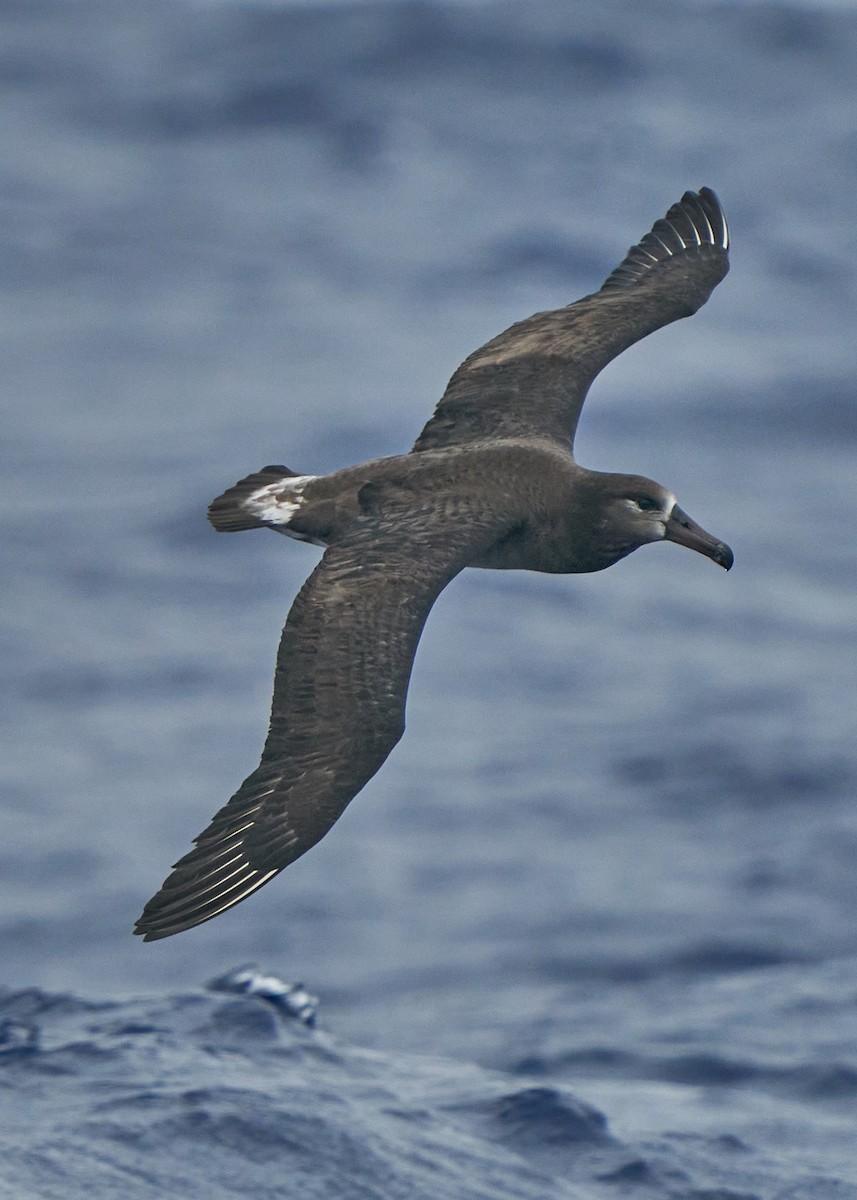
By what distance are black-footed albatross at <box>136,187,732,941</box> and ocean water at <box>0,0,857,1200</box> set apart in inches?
199

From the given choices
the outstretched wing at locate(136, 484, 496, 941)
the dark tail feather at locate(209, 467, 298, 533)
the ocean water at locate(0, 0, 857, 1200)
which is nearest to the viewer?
the outstretched wing at locate(136, 484, 496, 941)

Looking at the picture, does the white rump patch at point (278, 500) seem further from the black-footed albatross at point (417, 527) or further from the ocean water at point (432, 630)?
the ocean water at point (432, 630)

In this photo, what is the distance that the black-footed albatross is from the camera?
30.8 feet

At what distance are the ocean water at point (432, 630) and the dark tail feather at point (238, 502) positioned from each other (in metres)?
4.60

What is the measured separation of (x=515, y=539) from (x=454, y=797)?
796 cm

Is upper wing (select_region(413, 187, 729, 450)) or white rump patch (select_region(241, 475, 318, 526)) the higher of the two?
upper wing (select_region(413, 187, 729, 450))

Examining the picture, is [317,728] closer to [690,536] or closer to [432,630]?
[690,536]

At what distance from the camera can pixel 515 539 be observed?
35.5ft

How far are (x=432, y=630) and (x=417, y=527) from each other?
31.0 feet

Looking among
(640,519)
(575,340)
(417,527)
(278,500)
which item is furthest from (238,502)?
(575,340)

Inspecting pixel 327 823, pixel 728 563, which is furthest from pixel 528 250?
pixel 327 823

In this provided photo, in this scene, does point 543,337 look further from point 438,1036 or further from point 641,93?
point 641,93

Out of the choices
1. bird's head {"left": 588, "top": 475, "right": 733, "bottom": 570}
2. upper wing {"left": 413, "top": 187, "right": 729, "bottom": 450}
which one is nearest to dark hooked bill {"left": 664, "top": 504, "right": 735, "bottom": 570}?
bird's head {"left": 588, "top": 475, "right": 733, "bottom": 570}

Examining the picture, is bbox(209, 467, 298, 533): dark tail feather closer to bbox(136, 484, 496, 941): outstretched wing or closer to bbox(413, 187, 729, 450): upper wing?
bbox(413, 187, 729, 450): upper wing
